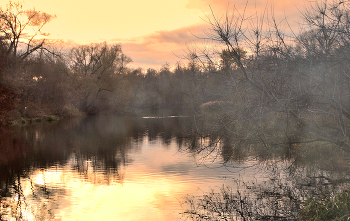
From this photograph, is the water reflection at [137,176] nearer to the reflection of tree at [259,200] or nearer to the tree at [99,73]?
the reflection of tree at [259,200]

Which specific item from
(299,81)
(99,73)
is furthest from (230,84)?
(99,73)

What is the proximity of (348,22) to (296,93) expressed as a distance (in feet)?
5.82

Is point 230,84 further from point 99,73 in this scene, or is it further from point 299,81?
point 99,73

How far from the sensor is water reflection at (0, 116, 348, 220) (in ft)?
30.7

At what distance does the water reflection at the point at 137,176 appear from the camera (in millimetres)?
9352

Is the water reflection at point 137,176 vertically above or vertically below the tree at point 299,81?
below

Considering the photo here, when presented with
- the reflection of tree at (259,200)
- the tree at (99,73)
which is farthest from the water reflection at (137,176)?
the tree at (99,73)

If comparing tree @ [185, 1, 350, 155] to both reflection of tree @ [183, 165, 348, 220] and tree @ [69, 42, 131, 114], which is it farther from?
tree @ [69, 42, 131, 114]

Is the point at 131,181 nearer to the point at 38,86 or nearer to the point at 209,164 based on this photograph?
the point at 209,164

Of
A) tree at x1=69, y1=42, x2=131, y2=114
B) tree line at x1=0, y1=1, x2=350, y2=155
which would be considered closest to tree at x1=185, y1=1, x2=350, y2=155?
tree line at x1=0, y1=1, x2=350, y2=155

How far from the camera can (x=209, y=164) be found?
15.9m

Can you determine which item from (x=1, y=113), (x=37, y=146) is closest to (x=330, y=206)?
(x=37, y=146)

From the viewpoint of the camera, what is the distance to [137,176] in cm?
1369

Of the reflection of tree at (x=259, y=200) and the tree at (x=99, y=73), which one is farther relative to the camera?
the tree at (x=99, y=73)
